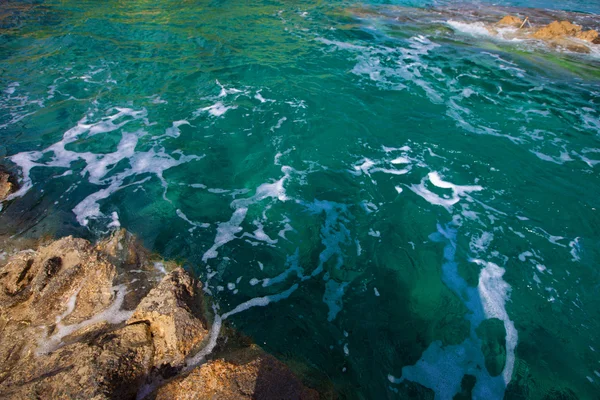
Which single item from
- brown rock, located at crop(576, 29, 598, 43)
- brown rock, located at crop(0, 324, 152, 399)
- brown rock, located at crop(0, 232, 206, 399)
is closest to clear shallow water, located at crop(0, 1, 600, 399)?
brown rock, located at crop(0, 232, 206, 399)

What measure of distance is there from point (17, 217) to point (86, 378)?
15.4 ft

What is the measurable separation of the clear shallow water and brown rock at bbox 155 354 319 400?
2.21 feet

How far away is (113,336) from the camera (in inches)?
147

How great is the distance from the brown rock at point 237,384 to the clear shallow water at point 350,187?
0.67 meters

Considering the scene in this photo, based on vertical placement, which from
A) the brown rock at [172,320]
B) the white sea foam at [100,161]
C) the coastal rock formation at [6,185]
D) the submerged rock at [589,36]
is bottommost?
the white sea foam at [100,161]

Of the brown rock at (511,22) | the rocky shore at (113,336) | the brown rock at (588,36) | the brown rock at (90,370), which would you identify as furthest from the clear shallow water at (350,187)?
the brown rock at (511,22)

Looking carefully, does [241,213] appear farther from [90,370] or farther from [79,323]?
[90,370]

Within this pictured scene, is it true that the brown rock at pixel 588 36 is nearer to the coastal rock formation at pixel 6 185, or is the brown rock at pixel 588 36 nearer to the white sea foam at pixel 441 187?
the white sea foam at pixel 441 187

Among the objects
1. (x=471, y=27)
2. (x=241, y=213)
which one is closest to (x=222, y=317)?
(x=241, y=213)

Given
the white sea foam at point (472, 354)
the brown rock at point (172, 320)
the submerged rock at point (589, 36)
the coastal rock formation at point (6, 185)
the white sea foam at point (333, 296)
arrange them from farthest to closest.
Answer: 1. the submerged rock at point (589, 36)
2. the coastal rock formation at point (6, 185)
3. the white sea foam at point (333, 296)
4. the white sea foam at point (472, 354)
5. the brown rock at point (172, 320)

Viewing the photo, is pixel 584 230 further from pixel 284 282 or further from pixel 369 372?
pixel 284 282

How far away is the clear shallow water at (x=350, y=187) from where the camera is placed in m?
4.63

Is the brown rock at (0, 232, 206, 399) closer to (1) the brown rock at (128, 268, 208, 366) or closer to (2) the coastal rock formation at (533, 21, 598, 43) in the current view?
(1) the brown rock at (128, 268, 208, 366)

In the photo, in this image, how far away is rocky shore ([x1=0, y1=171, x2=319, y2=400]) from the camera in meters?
3.23
